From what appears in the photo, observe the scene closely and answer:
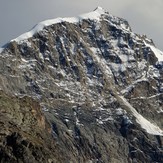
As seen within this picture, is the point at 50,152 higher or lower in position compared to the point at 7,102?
lower

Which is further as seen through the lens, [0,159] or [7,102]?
[7,102]

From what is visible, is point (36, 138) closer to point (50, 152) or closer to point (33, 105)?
point (50, 152)

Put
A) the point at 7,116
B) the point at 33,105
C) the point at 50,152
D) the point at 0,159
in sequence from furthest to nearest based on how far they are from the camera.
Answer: the point at 33,105, the point at 7,116, the point at 50,152, the point at 0,159

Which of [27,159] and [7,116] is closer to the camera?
[27,159]

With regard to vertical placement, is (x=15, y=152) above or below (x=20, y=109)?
below

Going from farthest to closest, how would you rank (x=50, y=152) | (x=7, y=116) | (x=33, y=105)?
(x=33, y=105)
(x=7, y=116)
(x=50, y=152)

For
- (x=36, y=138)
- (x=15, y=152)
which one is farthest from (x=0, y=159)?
(x=36, y=138)

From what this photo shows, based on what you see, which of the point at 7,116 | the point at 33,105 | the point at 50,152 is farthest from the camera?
the point at 33,105

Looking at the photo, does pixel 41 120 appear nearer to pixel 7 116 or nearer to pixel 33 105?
pixel 33 105

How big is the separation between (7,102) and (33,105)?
59.0ft

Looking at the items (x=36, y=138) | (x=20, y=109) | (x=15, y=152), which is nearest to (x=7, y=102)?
(x=20, y=109)

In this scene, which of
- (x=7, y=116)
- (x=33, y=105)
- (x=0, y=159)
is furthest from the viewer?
(x=33, y=105)

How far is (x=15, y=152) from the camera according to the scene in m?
136

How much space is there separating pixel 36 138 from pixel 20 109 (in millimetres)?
13747
